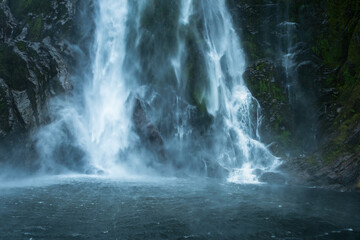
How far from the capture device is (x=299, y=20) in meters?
26.5

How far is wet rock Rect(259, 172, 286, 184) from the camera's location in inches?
765

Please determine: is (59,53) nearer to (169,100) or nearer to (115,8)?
(115,8)

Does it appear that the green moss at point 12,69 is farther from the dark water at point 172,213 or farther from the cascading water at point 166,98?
the dark water at point 172,213

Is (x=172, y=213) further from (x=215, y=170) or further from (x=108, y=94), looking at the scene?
(x=108, y=94)

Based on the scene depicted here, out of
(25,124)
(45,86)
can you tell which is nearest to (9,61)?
(45,86)

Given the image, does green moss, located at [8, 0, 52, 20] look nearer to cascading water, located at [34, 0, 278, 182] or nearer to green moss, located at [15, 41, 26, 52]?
cascading water, located at [34, 0, 278, 182]

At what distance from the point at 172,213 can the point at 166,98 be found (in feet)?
49.3

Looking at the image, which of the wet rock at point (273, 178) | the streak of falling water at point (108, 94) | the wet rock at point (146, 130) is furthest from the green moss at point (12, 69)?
the wet rock at point (273, 178)

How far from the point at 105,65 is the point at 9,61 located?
8066mm

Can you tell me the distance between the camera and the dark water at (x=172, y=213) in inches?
347

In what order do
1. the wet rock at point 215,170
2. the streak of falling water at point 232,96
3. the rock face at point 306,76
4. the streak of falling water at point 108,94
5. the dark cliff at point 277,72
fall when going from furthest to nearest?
the streak of falling water at point 108,94
the streak of falling water at point 232,96
the wet rock at point 215,170
the rock face at point 306,76
the dark cliff at point 277,72

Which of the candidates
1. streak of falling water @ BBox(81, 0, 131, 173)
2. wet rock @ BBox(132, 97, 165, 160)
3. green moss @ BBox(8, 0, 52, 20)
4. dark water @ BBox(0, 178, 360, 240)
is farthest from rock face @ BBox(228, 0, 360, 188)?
green moss @ BBox(8, 0, 52, 20)

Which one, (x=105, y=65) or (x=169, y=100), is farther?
(x=105, y=65)

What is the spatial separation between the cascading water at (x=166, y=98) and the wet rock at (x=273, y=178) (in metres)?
0.84
